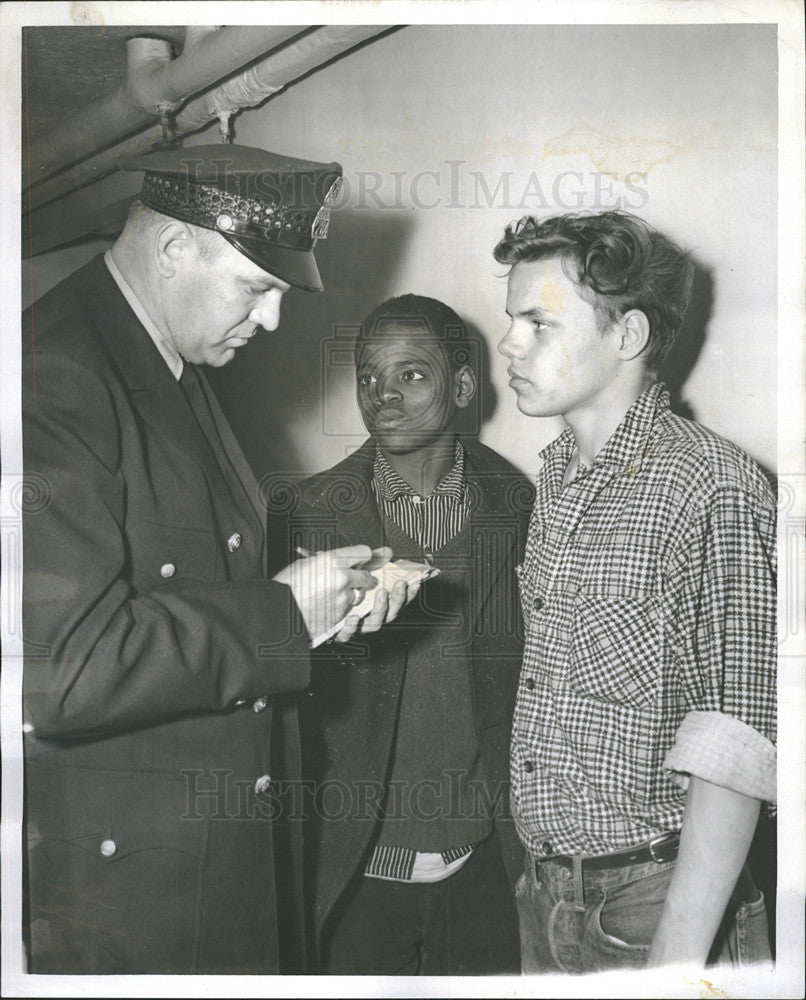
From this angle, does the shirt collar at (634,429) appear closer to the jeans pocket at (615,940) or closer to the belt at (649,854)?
the belt at (649,854)

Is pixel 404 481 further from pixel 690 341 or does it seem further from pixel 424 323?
pixel 690 341

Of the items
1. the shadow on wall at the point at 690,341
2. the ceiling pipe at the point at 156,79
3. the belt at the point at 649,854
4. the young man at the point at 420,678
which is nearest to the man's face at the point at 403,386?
the young man at the point at 420,678

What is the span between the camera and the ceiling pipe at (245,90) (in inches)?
59.8

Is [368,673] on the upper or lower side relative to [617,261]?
lower

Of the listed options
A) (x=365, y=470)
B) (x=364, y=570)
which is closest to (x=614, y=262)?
(x=365, y=470)

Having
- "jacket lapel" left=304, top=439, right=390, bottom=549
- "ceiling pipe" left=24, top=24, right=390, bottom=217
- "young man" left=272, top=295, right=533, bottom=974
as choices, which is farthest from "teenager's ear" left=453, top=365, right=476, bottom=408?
"ceiling pipe" left=24, top=24, right=390, bottom=217

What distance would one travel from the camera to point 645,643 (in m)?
1.39

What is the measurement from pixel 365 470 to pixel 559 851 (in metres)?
0.62

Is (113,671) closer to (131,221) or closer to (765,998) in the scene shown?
(131,221)

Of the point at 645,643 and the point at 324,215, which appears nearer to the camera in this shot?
the point at 645,643

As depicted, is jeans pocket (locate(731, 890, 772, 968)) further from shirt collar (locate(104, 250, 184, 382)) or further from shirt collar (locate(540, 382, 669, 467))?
shirt collar (locate(104, 250, 184, 382))

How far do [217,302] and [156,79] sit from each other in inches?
14.3

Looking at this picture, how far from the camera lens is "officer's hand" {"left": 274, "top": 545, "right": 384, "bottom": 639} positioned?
1462mm

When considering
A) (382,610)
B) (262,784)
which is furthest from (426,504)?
(262,784)
